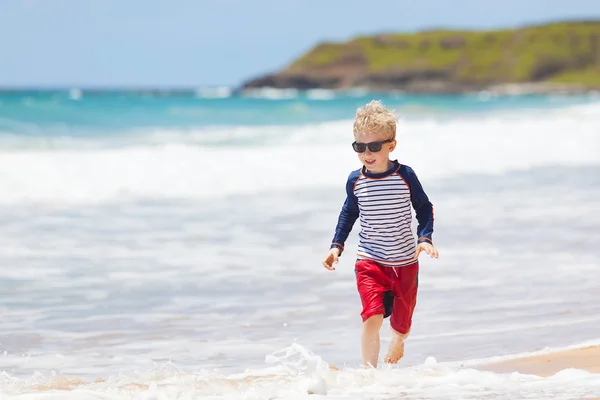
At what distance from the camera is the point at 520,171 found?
14.2 m

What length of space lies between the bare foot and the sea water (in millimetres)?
89

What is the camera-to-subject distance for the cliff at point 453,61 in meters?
141

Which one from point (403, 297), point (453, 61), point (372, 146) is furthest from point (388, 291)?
point (453, 61)

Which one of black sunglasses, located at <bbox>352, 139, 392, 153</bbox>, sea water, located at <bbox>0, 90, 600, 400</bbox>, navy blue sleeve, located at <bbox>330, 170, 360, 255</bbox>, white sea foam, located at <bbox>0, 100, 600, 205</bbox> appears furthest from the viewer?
white sea foam, located at <bbox>0, 100, 600, 205</bbox>

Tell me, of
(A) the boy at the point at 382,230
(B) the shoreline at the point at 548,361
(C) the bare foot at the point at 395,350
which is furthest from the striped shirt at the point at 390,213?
(B) the shoreline at the point at 548,361

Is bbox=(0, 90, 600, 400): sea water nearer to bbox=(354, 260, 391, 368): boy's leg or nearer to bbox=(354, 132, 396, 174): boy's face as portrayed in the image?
bbox=(354, 260, 391, 368): boy's leg

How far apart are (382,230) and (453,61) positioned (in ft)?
483

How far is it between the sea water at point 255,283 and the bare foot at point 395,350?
89 mm

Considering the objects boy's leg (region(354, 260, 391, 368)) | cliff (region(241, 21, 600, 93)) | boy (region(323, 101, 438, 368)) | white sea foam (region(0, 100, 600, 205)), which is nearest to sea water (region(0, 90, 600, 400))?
white sea foam (region(0, 100, 600, 205))

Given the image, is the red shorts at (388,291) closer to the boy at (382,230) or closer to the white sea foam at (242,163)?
the boy at (382,230)

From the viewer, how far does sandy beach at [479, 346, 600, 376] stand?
427cm

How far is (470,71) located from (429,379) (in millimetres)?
144566

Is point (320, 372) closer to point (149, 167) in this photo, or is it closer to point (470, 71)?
point (149, 167)

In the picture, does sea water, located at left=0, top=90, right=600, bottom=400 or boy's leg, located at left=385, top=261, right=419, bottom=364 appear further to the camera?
boy's leg, located at left=385, top=261, right=419, bottom=364
